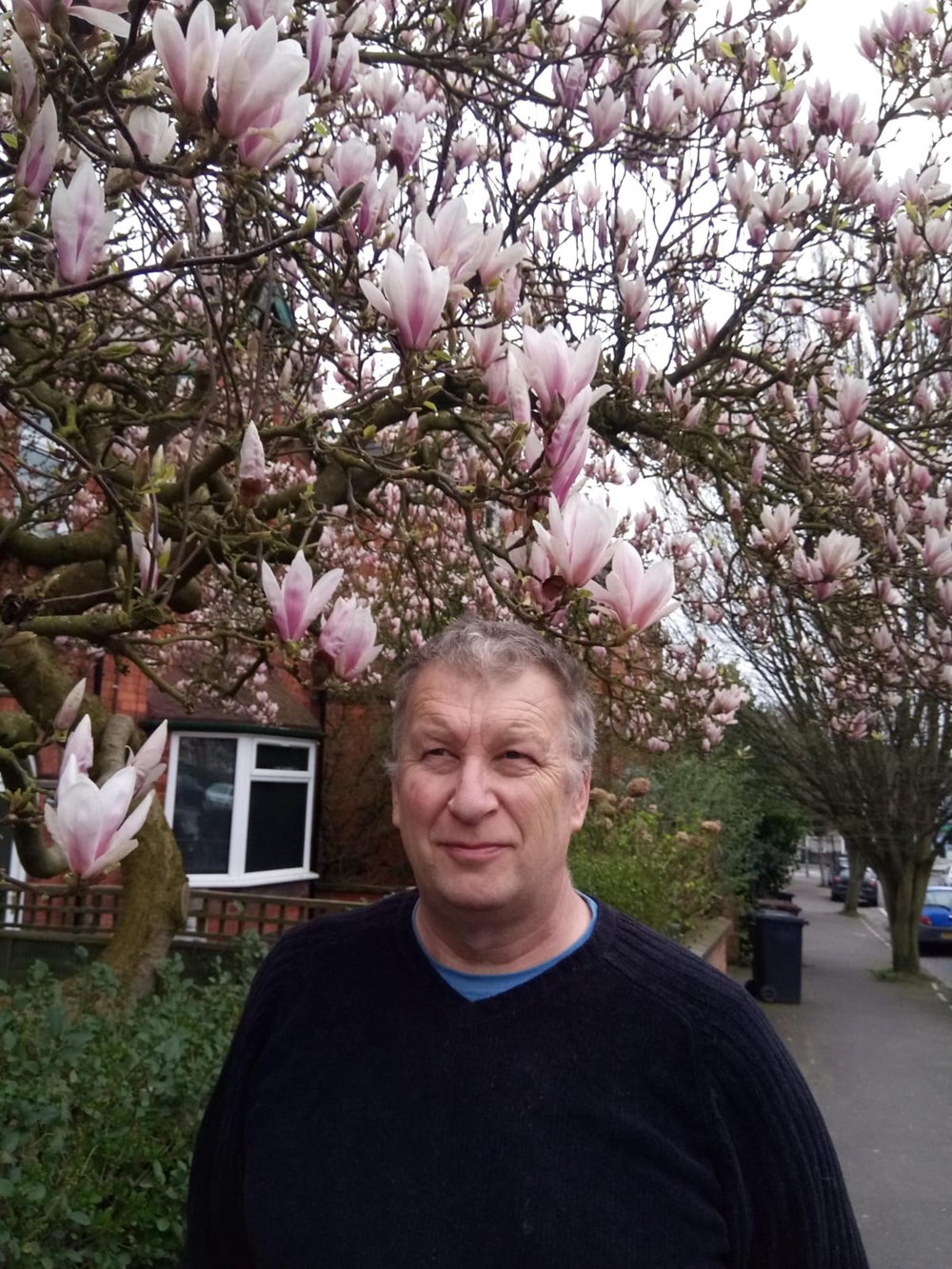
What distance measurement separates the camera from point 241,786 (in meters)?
13.8

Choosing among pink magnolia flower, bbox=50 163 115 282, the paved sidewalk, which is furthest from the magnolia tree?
the paved sidewalk

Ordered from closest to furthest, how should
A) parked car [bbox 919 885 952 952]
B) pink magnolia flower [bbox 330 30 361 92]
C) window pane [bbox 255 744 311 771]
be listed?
pink magnolia flower [bbox 330 30 361 92], window pane [bbox 255 744 311 771], parked car [bbox 919 885 952 952]

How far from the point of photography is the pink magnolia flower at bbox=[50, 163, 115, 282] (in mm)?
1753

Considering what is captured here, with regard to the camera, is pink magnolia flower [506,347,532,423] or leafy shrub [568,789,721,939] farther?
leafy shrub [568,789,721,939]

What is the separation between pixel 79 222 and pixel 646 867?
7.78 m

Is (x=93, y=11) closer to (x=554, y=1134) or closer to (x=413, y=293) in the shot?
(x=413, y=293)

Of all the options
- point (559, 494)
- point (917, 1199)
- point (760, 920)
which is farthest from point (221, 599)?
point (760, 920)

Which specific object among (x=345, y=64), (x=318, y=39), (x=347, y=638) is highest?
(x=345, y=64)

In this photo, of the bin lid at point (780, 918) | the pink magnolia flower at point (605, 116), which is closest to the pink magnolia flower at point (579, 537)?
the pink magnolia flower at point (605, 116)

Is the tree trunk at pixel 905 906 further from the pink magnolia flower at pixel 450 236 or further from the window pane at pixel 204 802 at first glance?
the pink magnolia flower at pixel 450 236

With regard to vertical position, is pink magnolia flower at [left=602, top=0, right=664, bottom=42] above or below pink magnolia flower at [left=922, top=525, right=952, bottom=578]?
above

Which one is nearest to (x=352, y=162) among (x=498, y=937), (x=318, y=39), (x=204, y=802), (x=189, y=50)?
(x=318, y=39)

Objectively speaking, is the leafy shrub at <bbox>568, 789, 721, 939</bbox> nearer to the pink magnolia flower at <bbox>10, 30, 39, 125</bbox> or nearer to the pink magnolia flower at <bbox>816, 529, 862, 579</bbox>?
the pink magnolia flower at <bbox>816, 529, 862, 579</bbox>

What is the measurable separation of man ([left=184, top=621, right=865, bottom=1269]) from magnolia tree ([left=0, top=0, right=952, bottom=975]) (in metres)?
0.40
